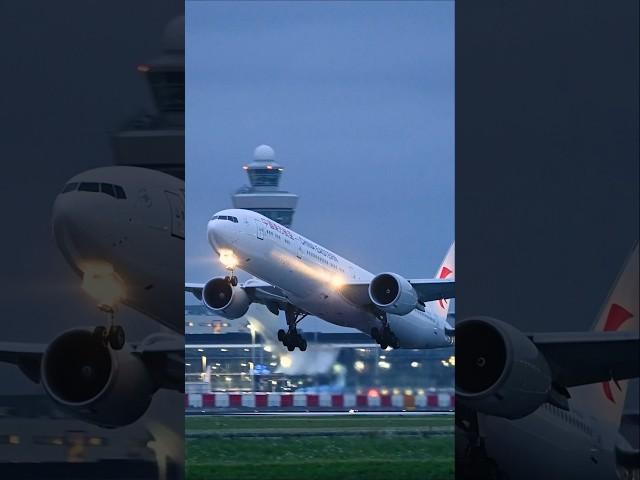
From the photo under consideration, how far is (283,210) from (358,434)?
2057 centimetres

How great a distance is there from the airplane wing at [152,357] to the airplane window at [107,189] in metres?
1.09

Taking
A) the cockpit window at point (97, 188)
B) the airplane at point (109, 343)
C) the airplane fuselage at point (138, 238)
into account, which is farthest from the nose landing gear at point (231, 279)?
the airplane at point (109, 343)

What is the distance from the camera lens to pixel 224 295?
75.7ft

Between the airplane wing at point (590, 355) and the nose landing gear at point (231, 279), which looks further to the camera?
the nose landing gear at point (231, 279)

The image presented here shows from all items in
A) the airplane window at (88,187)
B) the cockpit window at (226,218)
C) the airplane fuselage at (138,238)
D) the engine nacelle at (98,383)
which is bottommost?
the cockpit window at (226,218)

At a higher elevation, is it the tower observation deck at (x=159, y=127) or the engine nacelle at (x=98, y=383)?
the tower observation deck at (x=159, y=127)

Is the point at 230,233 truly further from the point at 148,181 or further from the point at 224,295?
the point at 148,181

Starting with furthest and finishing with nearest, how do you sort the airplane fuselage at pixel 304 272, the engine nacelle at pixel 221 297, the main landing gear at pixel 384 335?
the main landing gear at pixel 384 335 → the airplane fuselage at pixel 304 272 → the engine nacelle at pixel 221 297

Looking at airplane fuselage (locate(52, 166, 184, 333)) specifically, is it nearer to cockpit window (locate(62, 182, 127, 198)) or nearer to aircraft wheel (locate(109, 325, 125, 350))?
cockpit window (locate(62, 182, 127, 198))

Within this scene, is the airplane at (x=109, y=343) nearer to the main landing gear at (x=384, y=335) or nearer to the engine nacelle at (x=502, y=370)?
the engine nacelle at (x=502, y=370)

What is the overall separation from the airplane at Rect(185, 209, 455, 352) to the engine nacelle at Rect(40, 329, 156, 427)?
15429 millimetres

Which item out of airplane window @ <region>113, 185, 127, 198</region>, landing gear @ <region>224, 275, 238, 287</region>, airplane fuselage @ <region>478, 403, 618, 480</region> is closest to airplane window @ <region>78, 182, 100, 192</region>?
airplane window @ <region>113, 185, 127, 198</region>

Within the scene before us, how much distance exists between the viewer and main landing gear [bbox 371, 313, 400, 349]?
26500 mm

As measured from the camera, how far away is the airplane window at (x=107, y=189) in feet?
25.5
